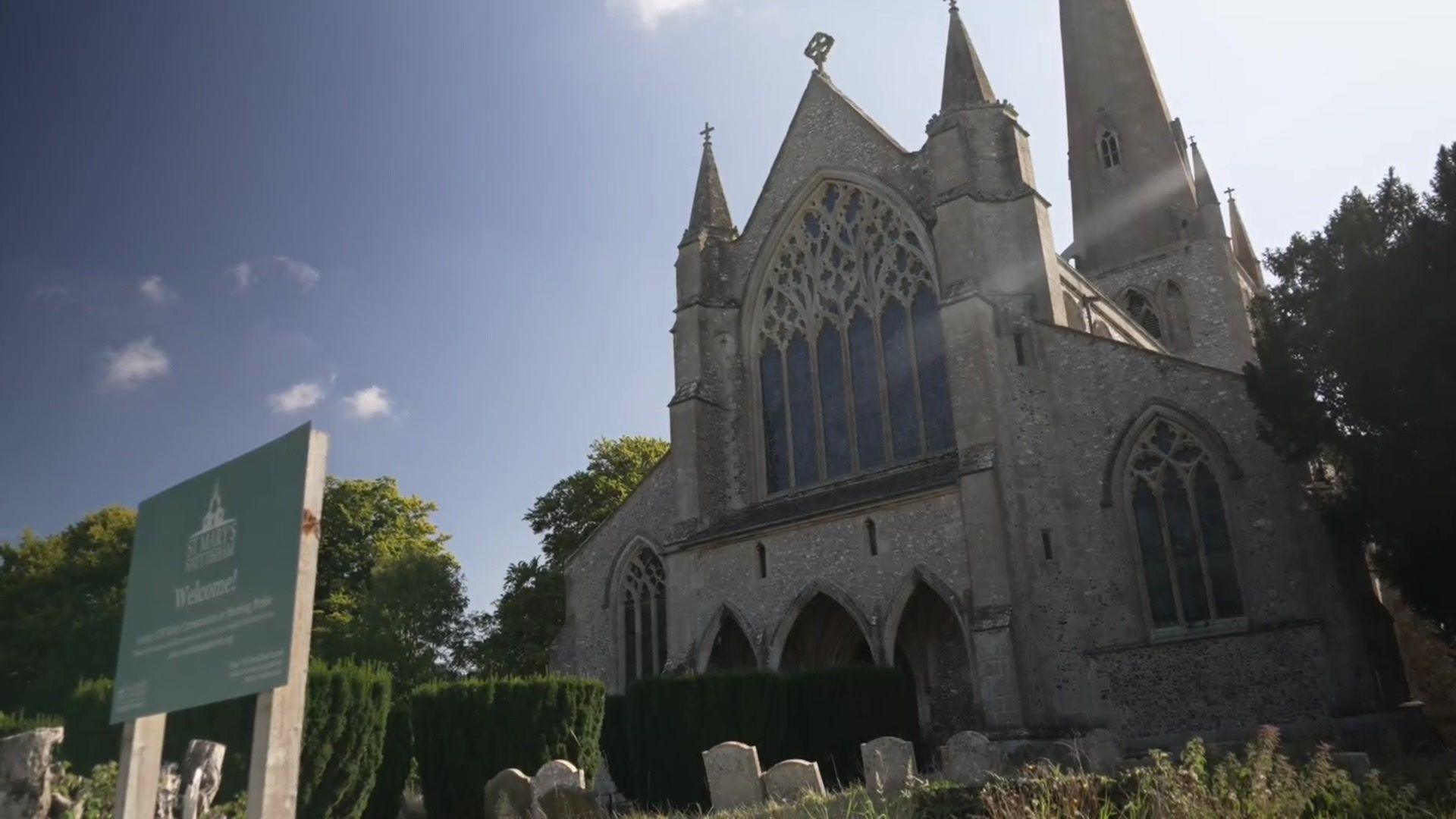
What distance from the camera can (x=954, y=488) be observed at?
18.5 metres

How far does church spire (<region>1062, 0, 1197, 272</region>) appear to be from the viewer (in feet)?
106

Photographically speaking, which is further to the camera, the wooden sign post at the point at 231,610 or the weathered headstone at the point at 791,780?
the weathered headstone at the point at 791,780

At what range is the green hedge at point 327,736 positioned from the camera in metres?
12.5

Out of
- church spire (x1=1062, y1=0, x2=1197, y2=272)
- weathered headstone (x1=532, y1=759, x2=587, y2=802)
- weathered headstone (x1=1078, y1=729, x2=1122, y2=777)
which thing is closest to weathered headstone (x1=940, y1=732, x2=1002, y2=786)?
weathered headstone (x1=1078, y1=729, x2=1122, y2=777)

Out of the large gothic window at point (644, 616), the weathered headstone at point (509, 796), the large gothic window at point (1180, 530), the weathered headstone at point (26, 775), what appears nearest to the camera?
the weathered headstone at point (26, 775)

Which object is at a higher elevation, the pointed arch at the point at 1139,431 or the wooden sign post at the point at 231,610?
the pointed arch at the point at 1139,431

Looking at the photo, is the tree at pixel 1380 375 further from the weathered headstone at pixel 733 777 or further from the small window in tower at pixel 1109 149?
the small window in tower at pixel 1109 149

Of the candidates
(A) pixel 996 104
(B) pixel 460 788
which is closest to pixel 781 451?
(A) pixel 996 104

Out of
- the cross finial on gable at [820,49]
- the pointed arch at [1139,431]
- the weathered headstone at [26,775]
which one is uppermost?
the cross finial on gable at [820,49]

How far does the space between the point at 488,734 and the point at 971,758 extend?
260 inches

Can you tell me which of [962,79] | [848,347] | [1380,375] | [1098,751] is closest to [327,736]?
[1098,751]

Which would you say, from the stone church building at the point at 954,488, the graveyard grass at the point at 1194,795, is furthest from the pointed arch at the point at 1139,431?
the graveyard grass at the point at 1194,795

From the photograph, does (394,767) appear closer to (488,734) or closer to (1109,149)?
(488,734)

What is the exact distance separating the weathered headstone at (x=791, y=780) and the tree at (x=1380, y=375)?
336 inches
